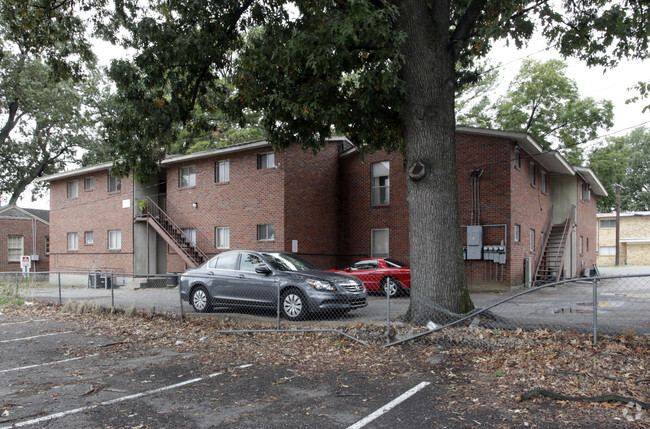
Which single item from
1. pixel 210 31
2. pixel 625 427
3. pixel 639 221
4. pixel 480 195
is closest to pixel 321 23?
pixel 210 31

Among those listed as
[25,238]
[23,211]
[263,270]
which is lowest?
[263,270]

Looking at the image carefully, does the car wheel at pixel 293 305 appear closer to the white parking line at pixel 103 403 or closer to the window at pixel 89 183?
the white parking line at pixel 103 403

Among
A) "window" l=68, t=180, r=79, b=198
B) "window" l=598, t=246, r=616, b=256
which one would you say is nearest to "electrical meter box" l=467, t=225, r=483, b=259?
"window" l=68, t=180, r=79, b=198

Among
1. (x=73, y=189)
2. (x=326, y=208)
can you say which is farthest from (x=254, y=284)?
(x=73, y=189)

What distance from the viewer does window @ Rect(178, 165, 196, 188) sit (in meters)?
24.2

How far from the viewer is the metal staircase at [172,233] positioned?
22.9 meters

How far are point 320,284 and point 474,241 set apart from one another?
1050 centimetres

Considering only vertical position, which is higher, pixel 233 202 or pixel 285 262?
pixel 233 202

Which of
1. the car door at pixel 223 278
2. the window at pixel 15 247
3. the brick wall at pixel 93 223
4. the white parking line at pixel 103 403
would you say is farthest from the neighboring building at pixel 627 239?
the white parking line at pixel 103 403

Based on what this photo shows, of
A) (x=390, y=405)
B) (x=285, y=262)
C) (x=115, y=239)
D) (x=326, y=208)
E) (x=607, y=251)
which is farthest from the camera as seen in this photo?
(x=607, y=251)

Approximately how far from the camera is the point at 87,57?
12.5m

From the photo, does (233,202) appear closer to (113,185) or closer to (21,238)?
(113,185)

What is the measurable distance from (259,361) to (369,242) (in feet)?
50.4

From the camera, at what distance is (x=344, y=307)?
33.7 ft
